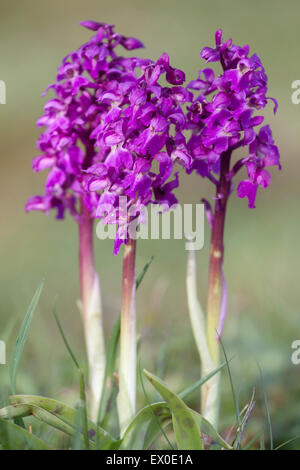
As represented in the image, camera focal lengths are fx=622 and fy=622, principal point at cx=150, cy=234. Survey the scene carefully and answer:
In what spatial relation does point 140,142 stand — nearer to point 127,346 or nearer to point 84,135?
point 84,135

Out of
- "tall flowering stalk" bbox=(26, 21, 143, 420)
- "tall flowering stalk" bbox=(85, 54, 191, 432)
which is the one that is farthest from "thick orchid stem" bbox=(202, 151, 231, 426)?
"tall flowering stalk" bbox=(26, 21, 143, 420)

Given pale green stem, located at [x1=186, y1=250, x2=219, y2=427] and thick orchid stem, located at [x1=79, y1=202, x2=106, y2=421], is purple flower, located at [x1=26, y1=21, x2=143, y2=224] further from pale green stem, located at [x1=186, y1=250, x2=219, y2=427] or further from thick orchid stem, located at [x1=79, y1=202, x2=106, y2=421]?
pale green stem, located at [x1=186, y1=250, x2=219, y2=427]

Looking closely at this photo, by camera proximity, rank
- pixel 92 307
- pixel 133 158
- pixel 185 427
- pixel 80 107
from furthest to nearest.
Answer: pixel 92 307 → pixel 80 107 → pixel 133 158 → pixel 185 427

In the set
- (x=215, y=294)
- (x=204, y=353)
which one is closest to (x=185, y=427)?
(x=204, y=353)

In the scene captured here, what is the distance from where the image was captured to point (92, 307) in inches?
80.5

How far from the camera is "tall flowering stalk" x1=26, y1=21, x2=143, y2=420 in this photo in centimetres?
186

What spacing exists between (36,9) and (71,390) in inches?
336

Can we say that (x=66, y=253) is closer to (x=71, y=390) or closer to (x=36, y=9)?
(x=71, y=390)

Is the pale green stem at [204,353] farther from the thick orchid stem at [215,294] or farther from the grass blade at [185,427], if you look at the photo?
the grass blade at [185,427]

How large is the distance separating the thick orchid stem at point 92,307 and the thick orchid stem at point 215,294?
444 mm

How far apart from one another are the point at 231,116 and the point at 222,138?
0.20ft

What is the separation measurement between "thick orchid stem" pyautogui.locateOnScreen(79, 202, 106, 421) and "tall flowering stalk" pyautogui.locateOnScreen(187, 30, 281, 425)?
0.44m
